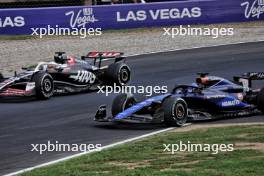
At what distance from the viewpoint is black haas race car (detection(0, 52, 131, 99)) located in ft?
52.1

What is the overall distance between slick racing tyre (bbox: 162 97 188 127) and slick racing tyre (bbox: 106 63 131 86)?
4.99 metres

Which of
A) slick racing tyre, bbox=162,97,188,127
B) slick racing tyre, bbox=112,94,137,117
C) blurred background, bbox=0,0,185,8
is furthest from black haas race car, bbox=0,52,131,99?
blurred background, bbox=0,0,185,8

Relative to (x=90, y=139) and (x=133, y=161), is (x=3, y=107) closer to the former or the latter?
(x=90, y=139)

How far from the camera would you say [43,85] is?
15977mm

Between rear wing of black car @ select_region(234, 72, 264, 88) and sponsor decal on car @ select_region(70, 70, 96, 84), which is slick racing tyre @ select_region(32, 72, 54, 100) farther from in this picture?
rear wing of black car @ select_region(234, 72, 264, 88)

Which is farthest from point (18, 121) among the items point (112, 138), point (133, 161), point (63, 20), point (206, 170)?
point (63, 20)

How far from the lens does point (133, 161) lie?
951 centimetres

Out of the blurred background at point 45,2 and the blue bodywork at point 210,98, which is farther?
the blurred background at point 45,2

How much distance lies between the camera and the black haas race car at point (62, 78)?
52.1ft

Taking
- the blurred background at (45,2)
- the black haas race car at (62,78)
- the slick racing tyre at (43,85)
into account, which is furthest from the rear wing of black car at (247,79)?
the blurred background at (45,2)

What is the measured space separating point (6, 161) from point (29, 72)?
6.13 metres

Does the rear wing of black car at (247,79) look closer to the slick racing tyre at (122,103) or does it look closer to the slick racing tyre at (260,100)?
the slick racing tyre at (260,100)

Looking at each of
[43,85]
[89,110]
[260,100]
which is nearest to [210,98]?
[260,100]

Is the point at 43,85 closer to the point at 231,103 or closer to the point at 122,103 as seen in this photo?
the point at 122,103
